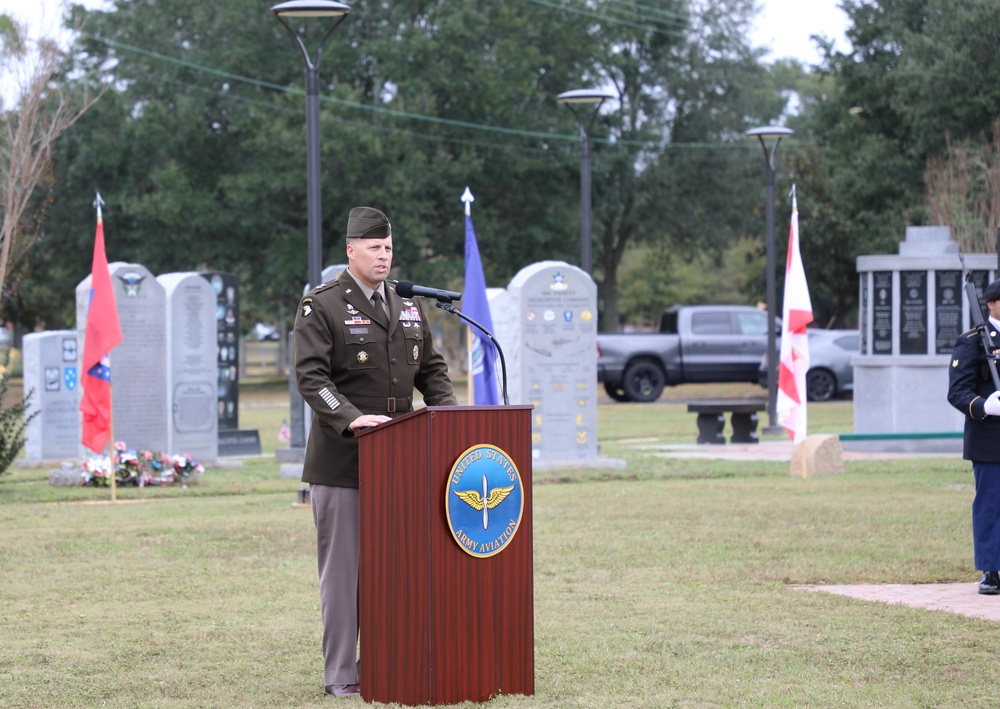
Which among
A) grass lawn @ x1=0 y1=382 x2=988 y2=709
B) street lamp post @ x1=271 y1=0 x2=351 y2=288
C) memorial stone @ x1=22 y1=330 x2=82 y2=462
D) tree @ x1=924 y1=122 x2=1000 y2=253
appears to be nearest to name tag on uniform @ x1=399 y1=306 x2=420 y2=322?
grass lawn @ x1=0 y1=382 x2=988 y2=709

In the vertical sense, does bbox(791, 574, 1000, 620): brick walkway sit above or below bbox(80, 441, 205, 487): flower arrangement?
below

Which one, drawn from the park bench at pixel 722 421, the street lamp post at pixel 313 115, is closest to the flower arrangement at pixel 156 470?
the street lamp post at pixel 313 115

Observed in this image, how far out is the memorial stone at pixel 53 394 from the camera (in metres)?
19.1

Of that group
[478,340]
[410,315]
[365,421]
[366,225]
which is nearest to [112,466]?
[478,340]

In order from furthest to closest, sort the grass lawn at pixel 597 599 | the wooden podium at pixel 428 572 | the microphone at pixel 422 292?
the grass lawn at pixel 597 599 → the microphone at pixel 422 292 → the wooden podium at pixel 428 572

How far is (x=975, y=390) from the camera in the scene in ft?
27.2

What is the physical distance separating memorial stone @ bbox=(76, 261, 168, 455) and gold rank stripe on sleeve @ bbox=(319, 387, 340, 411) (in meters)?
12.4

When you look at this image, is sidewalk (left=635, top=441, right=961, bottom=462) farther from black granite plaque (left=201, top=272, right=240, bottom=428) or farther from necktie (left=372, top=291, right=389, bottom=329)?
necktie (left=372, top=291, right=389, bottom=329)

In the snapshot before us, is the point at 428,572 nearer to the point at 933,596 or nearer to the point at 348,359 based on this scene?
the point at 348,359

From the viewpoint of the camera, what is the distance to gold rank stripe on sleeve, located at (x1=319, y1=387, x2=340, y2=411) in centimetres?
559

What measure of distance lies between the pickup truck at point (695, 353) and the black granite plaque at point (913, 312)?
13111 mm

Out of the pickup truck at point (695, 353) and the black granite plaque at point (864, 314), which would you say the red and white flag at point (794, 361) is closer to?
the black granite plaque at point (864, 314)

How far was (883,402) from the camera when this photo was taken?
64.9ft

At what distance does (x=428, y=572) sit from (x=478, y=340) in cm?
992
